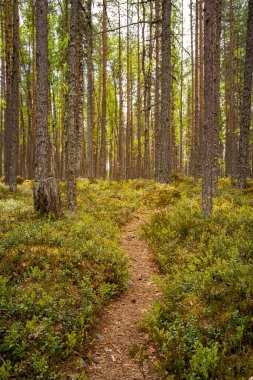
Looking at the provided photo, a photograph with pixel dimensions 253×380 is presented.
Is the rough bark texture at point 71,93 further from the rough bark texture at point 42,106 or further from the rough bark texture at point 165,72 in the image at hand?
the rough bark texture at point 165,72

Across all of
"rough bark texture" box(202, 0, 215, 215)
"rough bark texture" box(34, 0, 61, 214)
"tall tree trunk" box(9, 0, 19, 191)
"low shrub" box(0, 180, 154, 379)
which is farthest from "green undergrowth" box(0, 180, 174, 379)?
"tall tree trunk" box(9, 0, 19, 191)

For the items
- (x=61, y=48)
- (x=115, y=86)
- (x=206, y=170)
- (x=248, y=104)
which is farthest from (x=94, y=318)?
(x=115, y=86)

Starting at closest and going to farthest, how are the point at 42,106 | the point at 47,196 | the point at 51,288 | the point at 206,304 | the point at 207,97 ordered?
the point at 206,304 < the point at 51,288 < the point at 207,97 < the point at 47,196 < the point at 42,106

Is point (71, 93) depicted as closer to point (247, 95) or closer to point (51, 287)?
point (51, 287)

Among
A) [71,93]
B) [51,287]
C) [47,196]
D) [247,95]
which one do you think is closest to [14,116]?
[71,93]

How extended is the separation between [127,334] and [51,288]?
1.53 metres

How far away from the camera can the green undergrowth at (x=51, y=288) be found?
3928mm

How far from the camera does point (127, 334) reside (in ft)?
16.6

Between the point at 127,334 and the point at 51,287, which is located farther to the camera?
the point at 51,287

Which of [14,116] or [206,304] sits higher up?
[14,116]

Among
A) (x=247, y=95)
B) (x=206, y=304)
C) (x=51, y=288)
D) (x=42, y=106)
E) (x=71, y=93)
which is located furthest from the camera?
(x=247, y=95)

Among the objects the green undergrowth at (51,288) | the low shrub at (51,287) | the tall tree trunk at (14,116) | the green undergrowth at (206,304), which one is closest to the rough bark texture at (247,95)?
the green undergrowth at (206,304)

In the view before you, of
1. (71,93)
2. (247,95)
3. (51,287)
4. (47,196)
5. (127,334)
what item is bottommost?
(127,334)

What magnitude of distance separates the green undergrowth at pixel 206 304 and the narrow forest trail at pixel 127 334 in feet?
0.90
